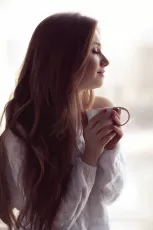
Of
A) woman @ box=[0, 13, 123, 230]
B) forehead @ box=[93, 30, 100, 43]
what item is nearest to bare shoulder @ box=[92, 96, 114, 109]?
woman @ box=[0, 13, 123, 230]

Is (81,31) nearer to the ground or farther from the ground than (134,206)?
farther from the ground

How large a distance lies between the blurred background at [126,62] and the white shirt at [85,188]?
0.12m

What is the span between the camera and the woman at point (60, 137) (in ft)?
2.53

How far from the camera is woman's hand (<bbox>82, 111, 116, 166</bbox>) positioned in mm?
780

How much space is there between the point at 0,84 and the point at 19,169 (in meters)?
0.31

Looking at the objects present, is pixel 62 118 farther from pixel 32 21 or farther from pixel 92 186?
pixel 32 21

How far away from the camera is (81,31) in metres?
0.76

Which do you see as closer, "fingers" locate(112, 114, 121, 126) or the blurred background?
"fingers" locate(112, 114, 121, 126)

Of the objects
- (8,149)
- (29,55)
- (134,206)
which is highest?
(29,55)

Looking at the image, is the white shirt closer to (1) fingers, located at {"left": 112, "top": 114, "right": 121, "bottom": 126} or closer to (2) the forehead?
(1) fingers, located at {"left": 112, "top": 114, "right": 121, "bottom": 126}

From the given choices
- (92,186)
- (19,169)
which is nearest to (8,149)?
(19,169)

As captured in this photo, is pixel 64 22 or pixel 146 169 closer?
pixel 64 22

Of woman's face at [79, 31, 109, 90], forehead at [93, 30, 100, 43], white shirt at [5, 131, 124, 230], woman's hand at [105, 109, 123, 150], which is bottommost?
white shirt at [5, 131, 124, 230]

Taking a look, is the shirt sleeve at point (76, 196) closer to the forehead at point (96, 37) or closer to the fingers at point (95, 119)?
the fingers at point (95, 119)
